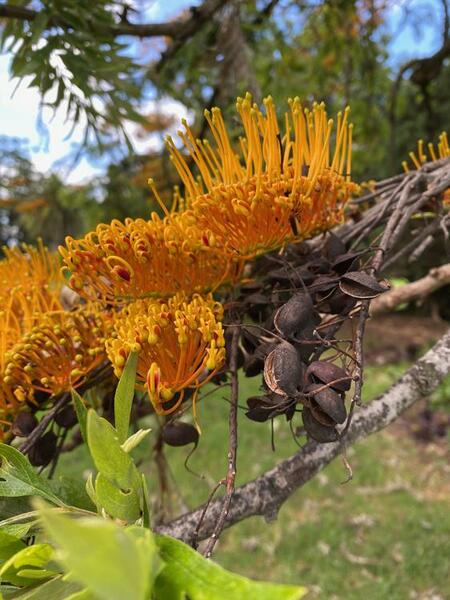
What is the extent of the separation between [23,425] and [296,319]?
0.32 m

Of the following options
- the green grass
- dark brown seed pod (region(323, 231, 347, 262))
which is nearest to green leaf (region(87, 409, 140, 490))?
dark brown seed pod (region(323, 231, 347, 262))

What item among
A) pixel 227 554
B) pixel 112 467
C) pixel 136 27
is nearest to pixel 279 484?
pixel 112 467

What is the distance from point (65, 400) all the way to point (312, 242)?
349 millimetres

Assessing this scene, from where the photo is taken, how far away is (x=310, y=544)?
104 inches

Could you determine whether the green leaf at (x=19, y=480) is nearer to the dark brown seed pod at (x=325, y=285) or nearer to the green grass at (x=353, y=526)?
the dark brown seed pod at (x=325, y=285)

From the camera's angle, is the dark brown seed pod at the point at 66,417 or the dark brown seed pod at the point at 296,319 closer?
the dark brown seed pod at the point at 296,319

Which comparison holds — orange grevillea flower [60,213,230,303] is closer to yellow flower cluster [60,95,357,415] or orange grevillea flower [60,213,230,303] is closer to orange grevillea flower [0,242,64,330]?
yellow flower cluster [60,95,357,415]

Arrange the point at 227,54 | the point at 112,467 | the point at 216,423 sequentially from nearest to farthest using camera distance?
the point at 112,467, the point at 227,54, the point at 216,423

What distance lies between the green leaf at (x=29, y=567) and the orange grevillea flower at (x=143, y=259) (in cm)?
27

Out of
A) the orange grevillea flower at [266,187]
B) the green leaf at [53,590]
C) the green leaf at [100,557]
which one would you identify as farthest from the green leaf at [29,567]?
the orange grevillea flower at [266,187]

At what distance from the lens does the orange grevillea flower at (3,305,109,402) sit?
0.60m

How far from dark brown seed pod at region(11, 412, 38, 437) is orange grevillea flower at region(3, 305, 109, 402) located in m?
0.02

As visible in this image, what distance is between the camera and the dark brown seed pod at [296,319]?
0.50m

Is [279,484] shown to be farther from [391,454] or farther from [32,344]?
[391,454]
